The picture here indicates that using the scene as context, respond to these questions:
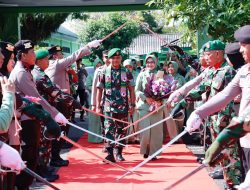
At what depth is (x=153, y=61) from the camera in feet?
30.3

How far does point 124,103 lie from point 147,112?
27.0 inches

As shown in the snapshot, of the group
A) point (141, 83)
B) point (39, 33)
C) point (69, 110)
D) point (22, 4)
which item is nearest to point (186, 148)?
point (141, 83)

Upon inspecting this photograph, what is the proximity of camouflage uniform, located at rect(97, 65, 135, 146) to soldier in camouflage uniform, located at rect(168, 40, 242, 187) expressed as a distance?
219 cm

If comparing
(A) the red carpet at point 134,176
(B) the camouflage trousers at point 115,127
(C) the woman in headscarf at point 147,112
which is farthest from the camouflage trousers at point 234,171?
(C) the woman in headscarf at point 147,112

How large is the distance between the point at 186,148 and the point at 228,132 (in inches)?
291

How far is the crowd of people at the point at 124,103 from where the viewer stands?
4229 millimetres

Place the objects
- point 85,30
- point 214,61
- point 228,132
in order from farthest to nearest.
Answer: point 85,30 < point 214,61 < point 228,132

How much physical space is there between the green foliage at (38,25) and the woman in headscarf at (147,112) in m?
13.6

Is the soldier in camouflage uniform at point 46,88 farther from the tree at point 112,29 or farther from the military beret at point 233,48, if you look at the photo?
the tree at point 112,29

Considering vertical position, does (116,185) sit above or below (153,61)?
below

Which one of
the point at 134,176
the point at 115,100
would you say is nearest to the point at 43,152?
the point at 134,176

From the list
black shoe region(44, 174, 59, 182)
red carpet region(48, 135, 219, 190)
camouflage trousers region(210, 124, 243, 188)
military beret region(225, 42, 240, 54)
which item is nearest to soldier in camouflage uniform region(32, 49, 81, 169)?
black shoe region(44, 174, 59, 182)

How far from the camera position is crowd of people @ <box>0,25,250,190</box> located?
4.23 meters

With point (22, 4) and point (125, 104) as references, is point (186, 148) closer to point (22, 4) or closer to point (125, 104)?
point (125, 104)
